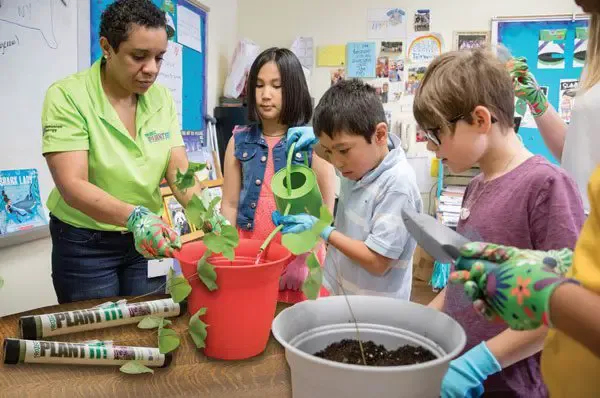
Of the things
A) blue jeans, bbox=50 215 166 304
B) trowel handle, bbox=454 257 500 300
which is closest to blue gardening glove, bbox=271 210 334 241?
trowel handle, bbox=454 257 500 300

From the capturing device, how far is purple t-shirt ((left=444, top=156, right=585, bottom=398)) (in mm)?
829

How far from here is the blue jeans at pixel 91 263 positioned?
1418mm

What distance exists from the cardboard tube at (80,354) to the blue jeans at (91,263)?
0.51m

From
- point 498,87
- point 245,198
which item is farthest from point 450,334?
point 245,198

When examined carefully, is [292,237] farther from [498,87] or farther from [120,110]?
[120,110]

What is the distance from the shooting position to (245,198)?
65.1 inches

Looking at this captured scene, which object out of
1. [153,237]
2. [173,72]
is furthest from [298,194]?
[173,72]

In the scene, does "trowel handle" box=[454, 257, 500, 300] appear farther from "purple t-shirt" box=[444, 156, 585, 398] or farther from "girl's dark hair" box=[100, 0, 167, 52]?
"girl's dark hair" box=[100, 0, 167, 52]

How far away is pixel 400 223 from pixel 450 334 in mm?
490

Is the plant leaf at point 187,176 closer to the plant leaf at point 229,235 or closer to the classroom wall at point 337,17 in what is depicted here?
the plant leaf at point 229,235

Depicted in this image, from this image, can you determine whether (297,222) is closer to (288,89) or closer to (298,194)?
(298,194)

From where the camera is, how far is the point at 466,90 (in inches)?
35.9

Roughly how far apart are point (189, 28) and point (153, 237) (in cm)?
215

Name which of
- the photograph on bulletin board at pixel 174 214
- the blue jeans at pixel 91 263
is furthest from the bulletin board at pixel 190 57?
the blue jeans at pixel 91 263
